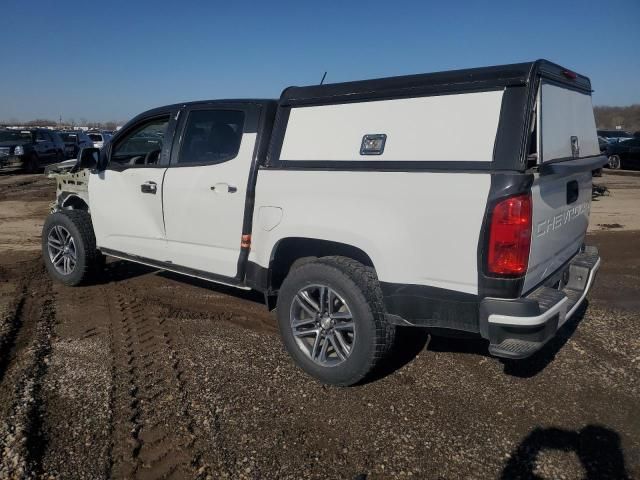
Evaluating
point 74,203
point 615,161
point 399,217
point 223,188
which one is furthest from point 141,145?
point 615,161

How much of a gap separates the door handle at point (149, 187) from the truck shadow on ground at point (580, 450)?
344 cm

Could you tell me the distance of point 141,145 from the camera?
5.44 m

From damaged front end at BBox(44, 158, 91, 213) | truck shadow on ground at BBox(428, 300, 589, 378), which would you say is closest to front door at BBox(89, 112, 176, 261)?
damaged front end at BBox(44, 158, 91, 213)

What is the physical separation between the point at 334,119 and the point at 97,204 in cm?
299

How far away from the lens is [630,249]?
24.6ft

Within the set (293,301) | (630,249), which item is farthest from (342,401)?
(630,249)

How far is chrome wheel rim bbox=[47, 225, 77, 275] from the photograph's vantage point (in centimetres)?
560

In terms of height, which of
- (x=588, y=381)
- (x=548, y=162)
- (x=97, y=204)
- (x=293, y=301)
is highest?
(x=548, y=162)

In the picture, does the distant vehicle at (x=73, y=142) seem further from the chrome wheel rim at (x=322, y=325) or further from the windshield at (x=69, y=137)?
the chrome wheel rim at (x=322, y=325)

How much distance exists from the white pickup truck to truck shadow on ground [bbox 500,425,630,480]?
552 millimetres

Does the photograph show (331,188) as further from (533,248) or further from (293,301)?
(533,248)

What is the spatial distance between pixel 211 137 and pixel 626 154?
921 inches

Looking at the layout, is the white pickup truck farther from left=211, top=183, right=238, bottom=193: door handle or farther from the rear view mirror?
the rear view mirror

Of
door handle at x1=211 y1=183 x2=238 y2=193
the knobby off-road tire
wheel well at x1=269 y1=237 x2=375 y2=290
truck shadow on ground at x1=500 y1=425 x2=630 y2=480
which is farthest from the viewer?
door handle at x1=211 y1=183 x2=238 y2=193
